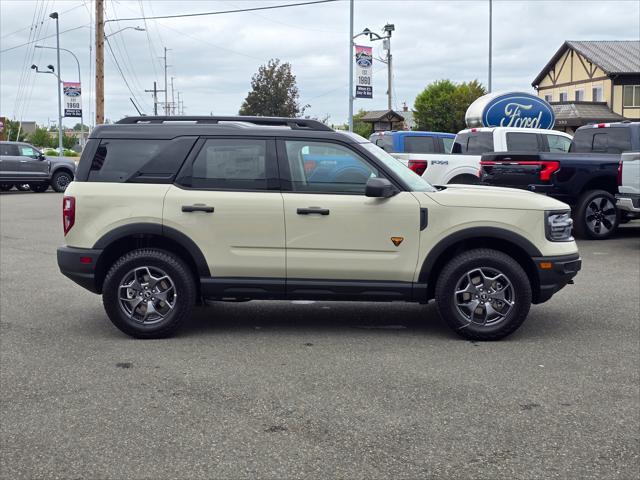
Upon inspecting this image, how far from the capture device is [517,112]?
71.5 feet

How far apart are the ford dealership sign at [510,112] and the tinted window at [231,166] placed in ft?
50.0

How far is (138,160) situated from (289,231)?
4.66 feet

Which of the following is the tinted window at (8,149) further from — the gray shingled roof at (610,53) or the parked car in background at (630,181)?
the gray shingled roof at (610,53)

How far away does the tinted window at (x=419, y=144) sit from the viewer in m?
18.3

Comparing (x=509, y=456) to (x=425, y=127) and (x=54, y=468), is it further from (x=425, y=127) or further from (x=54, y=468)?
(x=425, y=127)

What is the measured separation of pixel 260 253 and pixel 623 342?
3077 mm

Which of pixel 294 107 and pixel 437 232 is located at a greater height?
pixel 294 107

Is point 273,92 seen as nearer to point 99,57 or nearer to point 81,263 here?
point 99,57

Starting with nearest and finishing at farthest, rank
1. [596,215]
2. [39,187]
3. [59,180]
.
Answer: [596,215], [59,180], [39,187]

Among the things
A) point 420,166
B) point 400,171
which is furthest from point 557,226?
point 420,166

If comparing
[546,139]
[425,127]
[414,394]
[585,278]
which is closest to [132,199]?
[414,394]

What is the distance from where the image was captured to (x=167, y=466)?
424cm

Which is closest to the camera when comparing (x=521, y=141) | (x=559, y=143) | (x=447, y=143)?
(x=521, y=141)

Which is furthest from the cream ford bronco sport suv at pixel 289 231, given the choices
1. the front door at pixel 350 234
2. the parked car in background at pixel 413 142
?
the parked car in background at pixel 413 142
